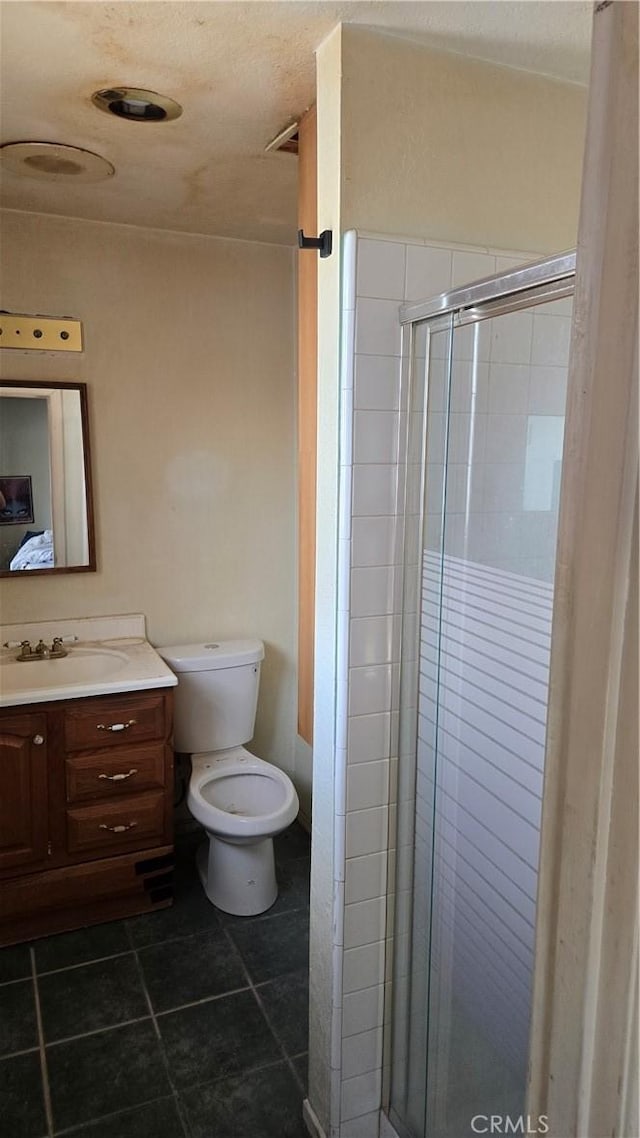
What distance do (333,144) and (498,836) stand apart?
53.3 inches

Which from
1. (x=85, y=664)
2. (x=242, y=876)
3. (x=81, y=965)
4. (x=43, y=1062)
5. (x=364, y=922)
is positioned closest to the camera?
(x=364, y=922)

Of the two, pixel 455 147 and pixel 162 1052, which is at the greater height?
pixel 455 147

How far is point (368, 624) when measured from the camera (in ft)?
5.09

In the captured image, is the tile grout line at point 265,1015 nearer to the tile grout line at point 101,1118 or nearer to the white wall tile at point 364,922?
the tile grout line at point 101,1118

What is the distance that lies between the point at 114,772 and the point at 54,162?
5.93ft

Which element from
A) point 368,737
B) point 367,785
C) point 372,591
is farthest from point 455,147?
point 367,785

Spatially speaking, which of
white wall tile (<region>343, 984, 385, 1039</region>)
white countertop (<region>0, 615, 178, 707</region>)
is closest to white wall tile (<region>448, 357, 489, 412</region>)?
white wall tile (<region>343, 984, 385, 1039</region>)

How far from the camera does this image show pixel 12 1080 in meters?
1.84

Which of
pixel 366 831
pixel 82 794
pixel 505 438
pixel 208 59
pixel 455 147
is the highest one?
pixel 208 59

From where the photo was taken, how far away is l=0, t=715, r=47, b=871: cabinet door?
223 cm

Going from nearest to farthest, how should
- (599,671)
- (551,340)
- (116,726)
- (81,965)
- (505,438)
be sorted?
1. (599,671)
2. (551,340)
3. (505,438)
4. (81,965)
5. (116,726)

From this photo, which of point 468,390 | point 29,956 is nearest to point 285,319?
point 468,390

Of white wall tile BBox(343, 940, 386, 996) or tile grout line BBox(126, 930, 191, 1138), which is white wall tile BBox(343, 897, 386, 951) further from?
tile grout line BBox(126, 930, 191, 1138)

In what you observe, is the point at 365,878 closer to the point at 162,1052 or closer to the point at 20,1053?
the point at 162,1052
